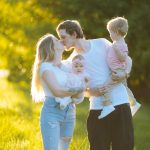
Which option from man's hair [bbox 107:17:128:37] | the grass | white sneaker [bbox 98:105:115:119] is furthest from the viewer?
the grass

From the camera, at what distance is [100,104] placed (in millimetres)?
7324

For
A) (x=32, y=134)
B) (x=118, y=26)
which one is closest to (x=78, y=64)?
(x=118, y=26)

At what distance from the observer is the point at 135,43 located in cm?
2030

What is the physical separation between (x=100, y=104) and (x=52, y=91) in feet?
2.20

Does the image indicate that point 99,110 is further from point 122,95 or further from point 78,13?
point 78,13

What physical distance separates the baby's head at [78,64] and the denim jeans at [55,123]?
1.18ft

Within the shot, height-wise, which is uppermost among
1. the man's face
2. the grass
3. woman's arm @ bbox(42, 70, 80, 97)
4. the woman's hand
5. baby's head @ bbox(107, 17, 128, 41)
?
baby's head @ bbox(107, 17, 128, 41)

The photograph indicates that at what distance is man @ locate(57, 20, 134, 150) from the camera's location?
23.6 feet

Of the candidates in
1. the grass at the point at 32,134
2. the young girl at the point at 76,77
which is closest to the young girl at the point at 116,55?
the young girl at the point at 76,77

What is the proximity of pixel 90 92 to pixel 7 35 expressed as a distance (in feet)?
70.9

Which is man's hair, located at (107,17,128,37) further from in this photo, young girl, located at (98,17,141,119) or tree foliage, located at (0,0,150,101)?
tree foliage, located at (0,0,150,101)

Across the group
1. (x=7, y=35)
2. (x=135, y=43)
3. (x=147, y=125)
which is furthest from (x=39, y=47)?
(x=7, y=35)

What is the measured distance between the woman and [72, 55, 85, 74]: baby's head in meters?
0.12

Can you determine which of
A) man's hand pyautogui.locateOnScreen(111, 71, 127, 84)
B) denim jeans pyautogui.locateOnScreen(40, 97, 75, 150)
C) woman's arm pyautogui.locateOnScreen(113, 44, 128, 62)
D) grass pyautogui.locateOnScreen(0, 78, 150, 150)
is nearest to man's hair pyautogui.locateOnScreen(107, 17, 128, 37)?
woman's arm pyautogui.locateOnScreen(113, 44, 128, 62)
